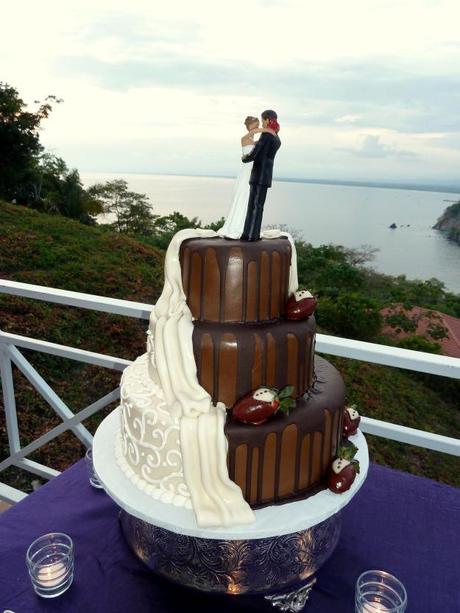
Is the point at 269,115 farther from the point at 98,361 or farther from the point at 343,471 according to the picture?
the point at 98,361

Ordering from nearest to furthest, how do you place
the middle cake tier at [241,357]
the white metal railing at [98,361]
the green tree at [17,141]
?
1. the middle cake tier at [241,357]
2. the white metal railing at [98,361]
3. the green tree at [17,141]

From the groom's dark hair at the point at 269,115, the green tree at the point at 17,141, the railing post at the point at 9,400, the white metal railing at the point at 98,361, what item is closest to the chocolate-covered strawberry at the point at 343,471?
the white metal railing at the point at 98,361

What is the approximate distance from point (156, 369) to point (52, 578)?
61 centimetres

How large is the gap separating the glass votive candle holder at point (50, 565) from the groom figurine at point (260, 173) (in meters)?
1.02

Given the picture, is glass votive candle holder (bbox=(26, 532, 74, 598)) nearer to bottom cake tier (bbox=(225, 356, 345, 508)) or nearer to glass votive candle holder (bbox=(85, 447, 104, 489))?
glass votive candle holder (bbox=(85, 447, 104, 489))

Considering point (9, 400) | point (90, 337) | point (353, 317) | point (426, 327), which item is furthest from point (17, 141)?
point (9, 400)

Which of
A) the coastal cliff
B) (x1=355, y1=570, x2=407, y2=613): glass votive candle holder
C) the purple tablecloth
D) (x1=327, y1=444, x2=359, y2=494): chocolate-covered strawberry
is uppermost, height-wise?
(x1=327, y1=444, x2=359, y2=494): chocolate-covered strawberry

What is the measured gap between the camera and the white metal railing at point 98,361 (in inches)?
70.6

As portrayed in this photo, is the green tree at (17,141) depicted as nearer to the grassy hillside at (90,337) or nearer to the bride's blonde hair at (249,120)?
the grassy hillside at (90,337)

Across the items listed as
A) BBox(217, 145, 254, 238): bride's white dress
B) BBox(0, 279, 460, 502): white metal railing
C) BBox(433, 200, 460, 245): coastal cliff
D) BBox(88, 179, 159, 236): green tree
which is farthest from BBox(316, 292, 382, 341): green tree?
BBox(88, 179, 159, 236): green tree

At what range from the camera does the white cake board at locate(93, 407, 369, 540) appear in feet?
3.87

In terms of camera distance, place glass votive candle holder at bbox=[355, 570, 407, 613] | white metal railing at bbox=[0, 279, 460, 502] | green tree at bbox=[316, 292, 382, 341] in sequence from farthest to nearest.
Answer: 1. green tree at bbox=[316, 292, 382, 341]
2. white metal railing at bbox=[0, 279, 460, 502]
3. glass votive candle holder at bbox=[355, 570, 407, 613]

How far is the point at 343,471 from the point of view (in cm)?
133

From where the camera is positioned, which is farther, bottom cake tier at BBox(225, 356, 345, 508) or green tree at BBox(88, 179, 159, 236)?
green tree at BBox(88, 179, 159, 236)
